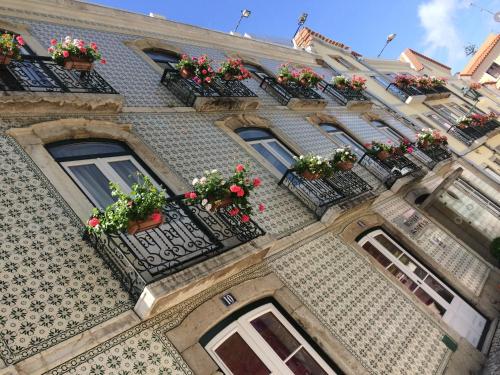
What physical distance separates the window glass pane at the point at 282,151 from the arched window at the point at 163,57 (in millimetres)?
2921

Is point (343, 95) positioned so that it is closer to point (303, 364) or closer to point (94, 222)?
point (303, 364)

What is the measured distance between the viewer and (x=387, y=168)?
10633mm

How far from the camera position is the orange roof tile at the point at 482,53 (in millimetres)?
29487

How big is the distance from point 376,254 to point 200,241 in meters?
4.62

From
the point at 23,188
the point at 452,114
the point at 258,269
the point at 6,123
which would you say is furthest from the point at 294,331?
the point at 452,114

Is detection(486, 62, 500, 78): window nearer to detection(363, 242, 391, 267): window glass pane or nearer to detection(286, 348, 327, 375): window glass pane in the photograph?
detection(363, 242, 391, 267): window glass pane

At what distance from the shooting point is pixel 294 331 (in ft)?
17.3

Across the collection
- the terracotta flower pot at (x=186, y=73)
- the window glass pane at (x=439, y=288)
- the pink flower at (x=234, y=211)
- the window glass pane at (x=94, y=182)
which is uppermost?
the terracotta flower pot at (x=186, y=73)

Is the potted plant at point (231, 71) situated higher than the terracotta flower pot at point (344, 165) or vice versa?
the potted plant at point (231, 71)

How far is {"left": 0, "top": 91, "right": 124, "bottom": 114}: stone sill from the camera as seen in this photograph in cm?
505

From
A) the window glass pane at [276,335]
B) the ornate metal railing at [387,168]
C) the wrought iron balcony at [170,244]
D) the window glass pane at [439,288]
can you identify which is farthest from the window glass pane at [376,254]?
the window glass pane at [276,335]

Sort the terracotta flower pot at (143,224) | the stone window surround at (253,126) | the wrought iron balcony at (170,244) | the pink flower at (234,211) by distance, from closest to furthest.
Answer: the terracotta flower pot at (143,224)
the wrought iron balcony at (170,244)
the pink flower at (234,211)
the stone window surround at (253,126)

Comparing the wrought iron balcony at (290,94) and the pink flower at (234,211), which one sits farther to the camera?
the wrought iron balcony at (290,94)

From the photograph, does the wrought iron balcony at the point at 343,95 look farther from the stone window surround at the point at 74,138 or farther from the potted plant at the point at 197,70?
the stone window surround at the point at 74,138
